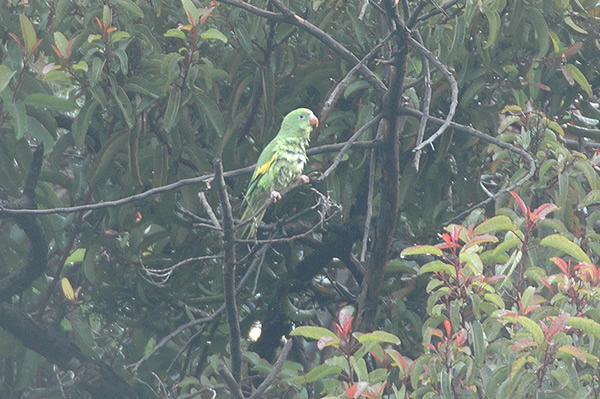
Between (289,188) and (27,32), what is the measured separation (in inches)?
53.2

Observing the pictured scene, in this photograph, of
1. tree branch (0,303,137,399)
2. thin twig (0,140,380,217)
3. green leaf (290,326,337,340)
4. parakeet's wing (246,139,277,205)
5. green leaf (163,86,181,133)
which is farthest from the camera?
tree branch (0,303,137,399)

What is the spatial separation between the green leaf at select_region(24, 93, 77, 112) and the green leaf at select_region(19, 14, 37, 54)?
0.21 meters

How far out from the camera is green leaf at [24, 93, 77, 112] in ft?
13.0

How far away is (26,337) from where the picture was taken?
4.77 metres

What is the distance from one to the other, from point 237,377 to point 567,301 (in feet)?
4.18

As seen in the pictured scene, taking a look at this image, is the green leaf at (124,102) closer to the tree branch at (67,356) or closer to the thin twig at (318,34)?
the thin twig at (318,34)

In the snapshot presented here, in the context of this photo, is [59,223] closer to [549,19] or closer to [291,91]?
[291,91]

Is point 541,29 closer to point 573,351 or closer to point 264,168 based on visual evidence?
point 264,168

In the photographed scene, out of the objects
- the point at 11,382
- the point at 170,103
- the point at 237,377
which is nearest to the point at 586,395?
the point at 237,377

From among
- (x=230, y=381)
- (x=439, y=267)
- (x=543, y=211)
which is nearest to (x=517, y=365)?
(x=439, y=267)

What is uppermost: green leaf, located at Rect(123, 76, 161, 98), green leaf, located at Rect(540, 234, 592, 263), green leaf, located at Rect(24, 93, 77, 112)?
green leaf, located at Rect(123, 76, 161, 98)

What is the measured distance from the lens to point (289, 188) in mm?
3709

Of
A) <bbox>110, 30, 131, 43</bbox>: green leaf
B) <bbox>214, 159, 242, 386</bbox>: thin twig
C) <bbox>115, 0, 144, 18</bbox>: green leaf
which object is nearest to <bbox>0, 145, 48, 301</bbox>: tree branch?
<bbox>110, 30, 131, 43</bbox>: green leaf

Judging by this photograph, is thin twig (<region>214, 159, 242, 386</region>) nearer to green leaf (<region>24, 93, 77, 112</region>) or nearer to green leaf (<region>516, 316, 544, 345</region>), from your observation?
green leaf (<region>516, 316, 544, 345</region>)
